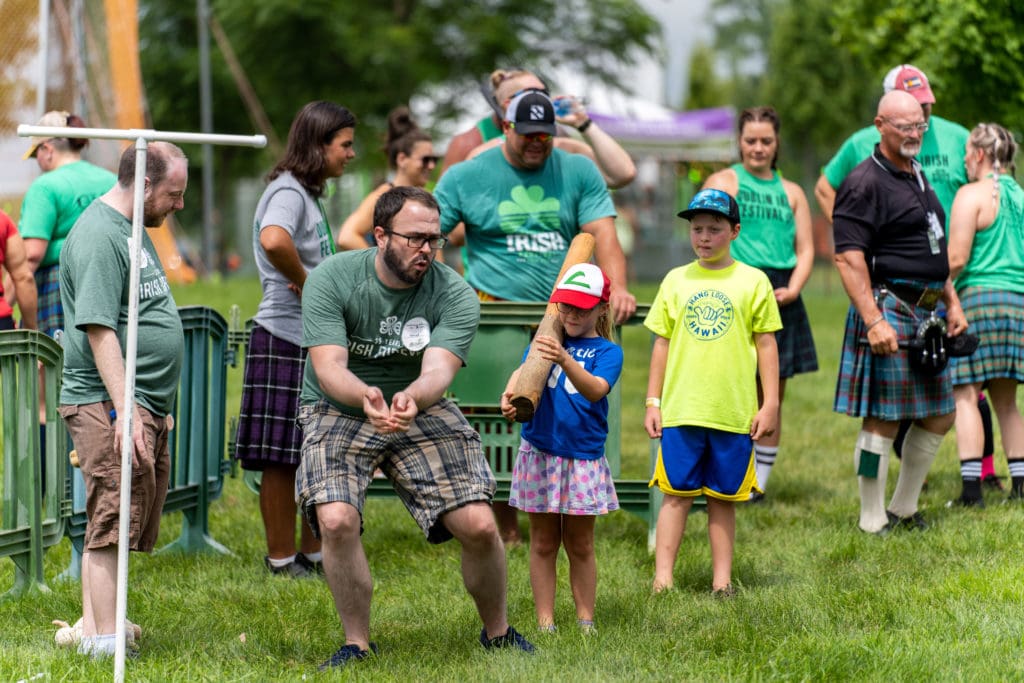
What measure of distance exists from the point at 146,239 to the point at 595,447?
1.86 m

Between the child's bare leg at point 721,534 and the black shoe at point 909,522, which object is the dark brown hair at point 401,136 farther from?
the black shoe at point 909,522

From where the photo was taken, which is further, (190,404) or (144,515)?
(190,404)

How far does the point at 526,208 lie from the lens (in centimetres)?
652

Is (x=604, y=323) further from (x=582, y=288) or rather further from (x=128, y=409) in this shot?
(x=128, y=409)

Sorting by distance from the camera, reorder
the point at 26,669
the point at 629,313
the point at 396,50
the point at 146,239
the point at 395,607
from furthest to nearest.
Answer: the point at 396,50 → the point at 629,313 → the point at 395,607 → the point at 146,239 → the point at 26,669

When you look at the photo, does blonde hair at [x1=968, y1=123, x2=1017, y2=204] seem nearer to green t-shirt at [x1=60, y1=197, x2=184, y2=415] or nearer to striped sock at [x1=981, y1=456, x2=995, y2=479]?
striped sock at [x1=981, y1=456, x2=995, y2=479]

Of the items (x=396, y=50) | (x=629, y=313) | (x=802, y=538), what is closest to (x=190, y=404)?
(x=629, y=313)

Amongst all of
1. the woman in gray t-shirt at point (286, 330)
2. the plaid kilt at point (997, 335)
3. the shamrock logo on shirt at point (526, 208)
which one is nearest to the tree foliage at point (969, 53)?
the plaid kilt at point (997, 335)

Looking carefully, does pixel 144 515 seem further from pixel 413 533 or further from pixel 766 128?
pixel 766 128

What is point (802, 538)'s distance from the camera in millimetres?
7012

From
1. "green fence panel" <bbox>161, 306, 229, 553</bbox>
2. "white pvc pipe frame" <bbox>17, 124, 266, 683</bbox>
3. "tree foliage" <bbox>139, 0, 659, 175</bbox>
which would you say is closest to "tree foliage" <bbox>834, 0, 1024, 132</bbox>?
"green fence panel" <bbox>161, 306, 229, 553</bbox>

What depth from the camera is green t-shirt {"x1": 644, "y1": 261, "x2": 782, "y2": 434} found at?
5867 mm

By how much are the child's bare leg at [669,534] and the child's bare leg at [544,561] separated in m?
0.80

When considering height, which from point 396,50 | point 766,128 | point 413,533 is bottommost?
point 413,533
